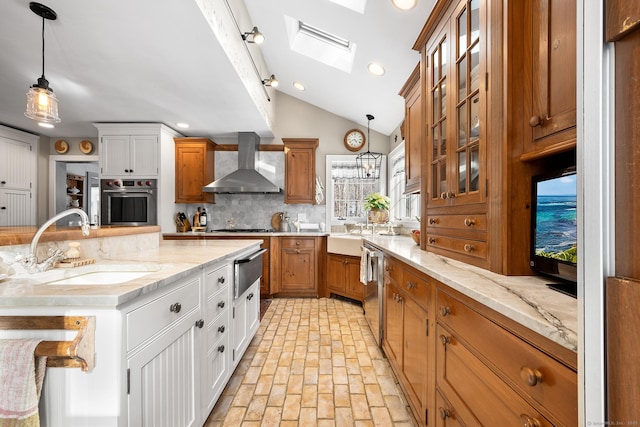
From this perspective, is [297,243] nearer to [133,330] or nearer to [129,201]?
[129,201]

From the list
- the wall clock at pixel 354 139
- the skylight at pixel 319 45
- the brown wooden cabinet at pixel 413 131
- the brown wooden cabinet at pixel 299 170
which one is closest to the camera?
the brown wooden cabinet at pixel 413 131

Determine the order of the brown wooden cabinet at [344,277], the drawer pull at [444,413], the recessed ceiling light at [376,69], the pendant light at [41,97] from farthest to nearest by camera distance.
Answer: the brown wooden cabinet at [344,277]
the recessed ceiling light at [376,69]
the pendant light at [41,97]
the drawer pull at [444,413]

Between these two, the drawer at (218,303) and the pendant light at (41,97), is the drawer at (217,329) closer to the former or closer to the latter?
the drawer at (218,303)

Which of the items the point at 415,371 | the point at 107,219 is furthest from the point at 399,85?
the point at 107,219

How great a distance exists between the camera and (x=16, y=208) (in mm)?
4340

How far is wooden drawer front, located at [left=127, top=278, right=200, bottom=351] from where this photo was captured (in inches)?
37.7

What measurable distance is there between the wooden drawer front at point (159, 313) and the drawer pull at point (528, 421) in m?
1.16

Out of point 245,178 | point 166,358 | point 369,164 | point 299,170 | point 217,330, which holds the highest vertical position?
point 369,164

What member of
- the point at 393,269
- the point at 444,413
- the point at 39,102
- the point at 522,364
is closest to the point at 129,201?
the point at 39,102

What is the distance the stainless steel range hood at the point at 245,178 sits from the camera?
13.8ft

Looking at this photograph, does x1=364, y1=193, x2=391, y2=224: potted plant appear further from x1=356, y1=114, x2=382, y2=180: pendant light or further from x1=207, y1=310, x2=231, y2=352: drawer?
x1=207, y1=310, x2=231, y2=352: drawer

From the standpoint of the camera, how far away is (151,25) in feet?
6.48

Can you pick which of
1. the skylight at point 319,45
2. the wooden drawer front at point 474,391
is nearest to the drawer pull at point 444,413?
the wooden drawer front at point 474,391

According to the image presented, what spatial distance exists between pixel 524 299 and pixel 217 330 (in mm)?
1556
